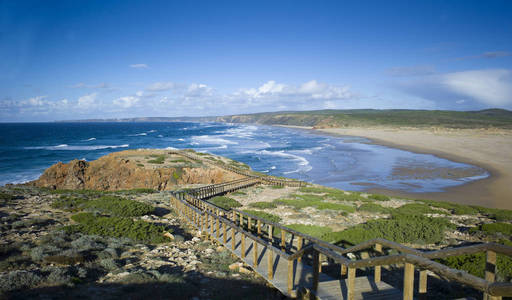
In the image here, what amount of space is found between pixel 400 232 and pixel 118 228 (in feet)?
39.7

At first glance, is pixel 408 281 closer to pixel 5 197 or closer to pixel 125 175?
pixel 5 197

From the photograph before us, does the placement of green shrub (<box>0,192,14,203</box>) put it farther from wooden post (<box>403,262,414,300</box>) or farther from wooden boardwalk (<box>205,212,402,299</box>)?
wooden post (<box>403,262,414,300</box>)

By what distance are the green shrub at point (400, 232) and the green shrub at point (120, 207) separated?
9.57m

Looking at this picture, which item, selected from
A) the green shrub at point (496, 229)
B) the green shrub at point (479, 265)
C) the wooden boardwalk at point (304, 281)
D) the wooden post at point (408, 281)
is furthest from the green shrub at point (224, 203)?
the wooden post at point (408, 281)

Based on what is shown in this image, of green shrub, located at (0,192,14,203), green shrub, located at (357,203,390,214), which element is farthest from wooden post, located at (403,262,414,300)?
green shrub, located at (0,192,14,203)

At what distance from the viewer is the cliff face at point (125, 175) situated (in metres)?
28.7

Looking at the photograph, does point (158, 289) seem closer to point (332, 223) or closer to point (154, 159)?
point (332, 223)

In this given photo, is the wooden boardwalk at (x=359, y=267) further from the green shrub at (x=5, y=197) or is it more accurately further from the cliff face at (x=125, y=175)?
the cliff face at (x=125, y=175)

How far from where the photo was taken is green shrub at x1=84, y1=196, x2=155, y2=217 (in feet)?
47.0

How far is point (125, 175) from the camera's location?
29484mm

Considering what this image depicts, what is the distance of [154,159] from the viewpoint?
33375mm

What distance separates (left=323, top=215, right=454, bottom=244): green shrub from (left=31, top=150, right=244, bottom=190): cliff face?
1828cm

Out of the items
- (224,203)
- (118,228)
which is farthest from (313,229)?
(118,228)

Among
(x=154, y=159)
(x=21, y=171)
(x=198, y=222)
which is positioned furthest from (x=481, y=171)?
(x=21, y=171)
